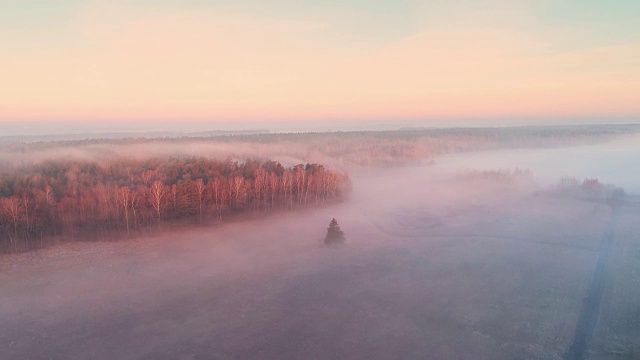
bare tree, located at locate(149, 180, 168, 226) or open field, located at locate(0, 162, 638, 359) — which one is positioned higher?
bare tree, located at locate(149, 180, 168, 226)

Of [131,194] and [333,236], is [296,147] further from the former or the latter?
[333,236]

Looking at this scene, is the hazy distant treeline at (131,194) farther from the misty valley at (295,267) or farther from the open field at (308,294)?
the open field at (308,294)

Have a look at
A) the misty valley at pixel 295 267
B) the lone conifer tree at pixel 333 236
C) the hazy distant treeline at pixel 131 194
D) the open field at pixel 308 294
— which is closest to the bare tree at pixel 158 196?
the hazy distant treeline at pixel 131 194

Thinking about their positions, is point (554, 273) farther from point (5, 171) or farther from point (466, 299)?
point (5, 171)

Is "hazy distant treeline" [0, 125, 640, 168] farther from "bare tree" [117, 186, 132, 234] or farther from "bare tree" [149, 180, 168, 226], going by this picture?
"bare tree" [149, 180, 168, 226]

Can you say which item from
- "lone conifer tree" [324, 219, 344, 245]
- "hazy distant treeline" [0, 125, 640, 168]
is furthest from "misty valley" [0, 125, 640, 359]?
"hazy distant treeline" [0, 125, 640, 168]
